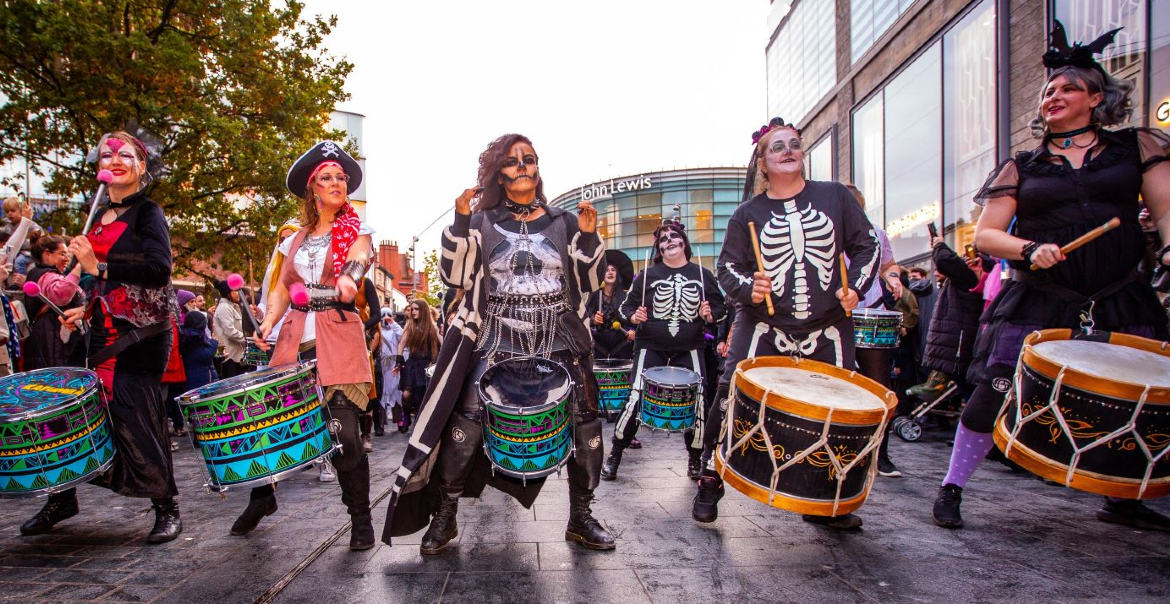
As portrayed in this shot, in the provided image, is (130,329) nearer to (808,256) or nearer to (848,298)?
(808,256)

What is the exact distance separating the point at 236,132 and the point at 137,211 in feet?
34.5

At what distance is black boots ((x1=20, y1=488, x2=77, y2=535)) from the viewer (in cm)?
390

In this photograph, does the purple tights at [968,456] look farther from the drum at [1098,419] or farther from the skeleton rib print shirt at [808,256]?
the skeleton rib print shirt at [808,256]

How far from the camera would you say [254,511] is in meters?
3.90

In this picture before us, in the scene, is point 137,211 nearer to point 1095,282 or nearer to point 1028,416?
point 1028,416

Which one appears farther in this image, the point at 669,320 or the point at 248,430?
the point at 669,320

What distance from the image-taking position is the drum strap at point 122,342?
148 inches

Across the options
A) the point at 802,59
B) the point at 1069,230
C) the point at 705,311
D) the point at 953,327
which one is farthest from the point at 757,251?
the point at 802,59

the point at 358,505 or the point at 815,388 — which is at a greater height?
the point at 815,388

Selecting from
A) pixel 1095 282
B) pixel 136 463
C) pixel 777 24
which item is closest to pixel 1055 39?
pixel 1095 282

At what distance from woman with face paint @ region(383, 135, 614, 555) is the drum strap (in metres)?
1.70

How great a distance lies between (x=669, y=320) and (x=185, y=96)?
12.0 m

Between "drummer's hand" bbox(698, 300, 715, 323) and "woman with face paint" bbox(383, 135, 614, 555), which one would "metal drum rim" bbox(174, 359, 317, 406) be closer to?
"woman with face paint" bbox(383, 135, 614, 555)

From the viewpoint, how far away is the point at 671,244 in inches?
250
